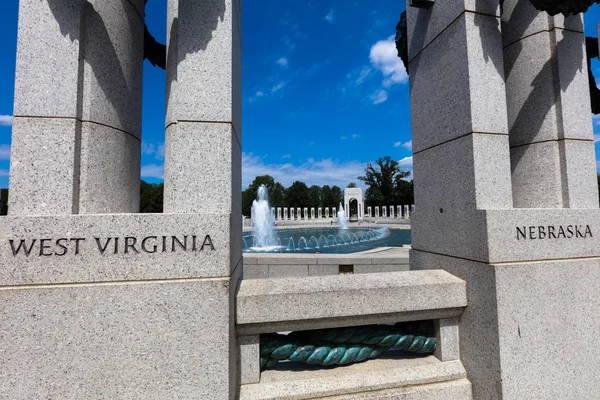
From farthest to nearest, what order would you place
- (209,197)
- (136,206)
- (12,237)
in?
(136,206) → (209,197) → (12,237)

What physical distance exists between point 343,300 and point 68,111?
9.62 ft

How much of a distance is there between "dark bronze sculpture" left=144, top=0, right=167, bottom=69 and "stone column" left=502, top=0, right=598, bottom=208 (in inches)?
167

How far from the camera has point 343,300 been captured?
270cm

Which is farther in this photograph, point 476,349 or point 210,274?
point 476,349

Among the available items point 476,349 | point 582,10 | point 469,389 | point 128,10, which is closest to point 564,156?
point 582,10

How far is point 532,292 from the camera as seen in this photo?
9.00 ft

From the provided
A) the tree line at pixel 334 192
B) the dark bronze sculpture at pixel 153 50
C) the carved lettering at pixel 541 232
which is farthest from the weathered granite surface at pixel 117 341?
the tree line at pixel 334 192

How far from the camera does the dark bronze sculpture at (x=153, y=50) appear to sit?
10.6 feet

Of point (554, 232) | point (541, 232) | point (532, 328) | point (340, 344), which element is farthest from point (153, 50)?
point (532, 328)

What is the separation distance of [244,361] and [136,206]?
6.17ft

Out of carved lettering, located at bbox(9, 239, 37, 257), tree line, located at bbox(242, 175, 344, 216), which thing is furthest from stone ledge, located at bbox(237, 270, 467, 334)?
tree line, located at bbox(242, 175, 344, 216)

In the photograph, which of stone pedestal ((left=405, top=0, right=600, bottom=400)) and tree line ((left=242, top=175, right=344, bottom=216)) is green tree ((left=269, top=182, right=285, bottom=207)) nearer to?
tree line ((left=242, top=175, right=344, bottom=216))

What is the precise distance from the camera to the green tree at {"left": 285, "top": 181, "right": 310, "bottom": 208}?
88062mm

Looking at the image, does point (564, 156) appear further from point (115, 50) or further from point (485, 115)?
point (115, 50)
